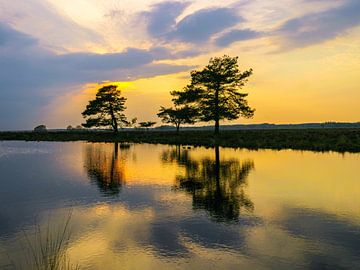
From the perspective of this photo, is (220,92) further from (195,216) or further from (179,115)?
(195,216)

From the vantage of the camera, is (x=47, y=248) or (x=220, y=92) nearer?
(x=47, y=248)

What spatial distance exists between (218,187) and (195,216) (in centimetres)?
528

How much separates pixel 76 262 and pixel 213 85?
156 ft

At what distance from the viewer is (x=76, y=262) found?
7.74 m

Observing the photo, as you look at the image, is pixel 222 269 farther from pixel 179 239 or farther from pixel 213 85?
pixel 213 85

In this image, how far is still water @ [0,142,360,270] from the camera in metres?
8.03

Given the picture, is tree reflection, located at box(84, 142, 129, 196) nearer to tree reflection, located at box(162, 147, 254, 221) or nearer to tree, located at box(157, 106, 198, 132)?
tree reflection, located at box(162, 147, 254, 221)

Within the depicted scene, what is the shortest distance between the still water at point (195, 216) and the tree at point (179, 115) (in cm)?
3627

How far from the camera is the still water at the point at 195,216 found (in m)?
8.03

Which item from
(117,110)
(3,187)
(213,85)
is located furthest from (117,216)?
(117,110)

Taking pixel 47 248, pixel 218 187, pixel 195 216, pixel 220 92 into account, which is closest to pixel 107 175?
pixel 218 187

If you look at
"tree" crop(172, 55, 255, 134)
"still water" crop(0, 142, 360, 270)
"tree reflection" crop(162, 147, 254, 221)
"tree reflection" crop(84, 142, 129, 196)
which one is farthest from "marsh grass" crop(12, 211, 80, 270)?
"tree" crop(172, 55, 255, 134)

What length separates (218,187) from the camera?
658 inches

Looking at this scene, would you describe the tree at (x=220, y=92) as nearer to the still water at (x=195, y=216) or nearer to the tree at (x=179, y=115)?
the tree at (x=179, y=115)
